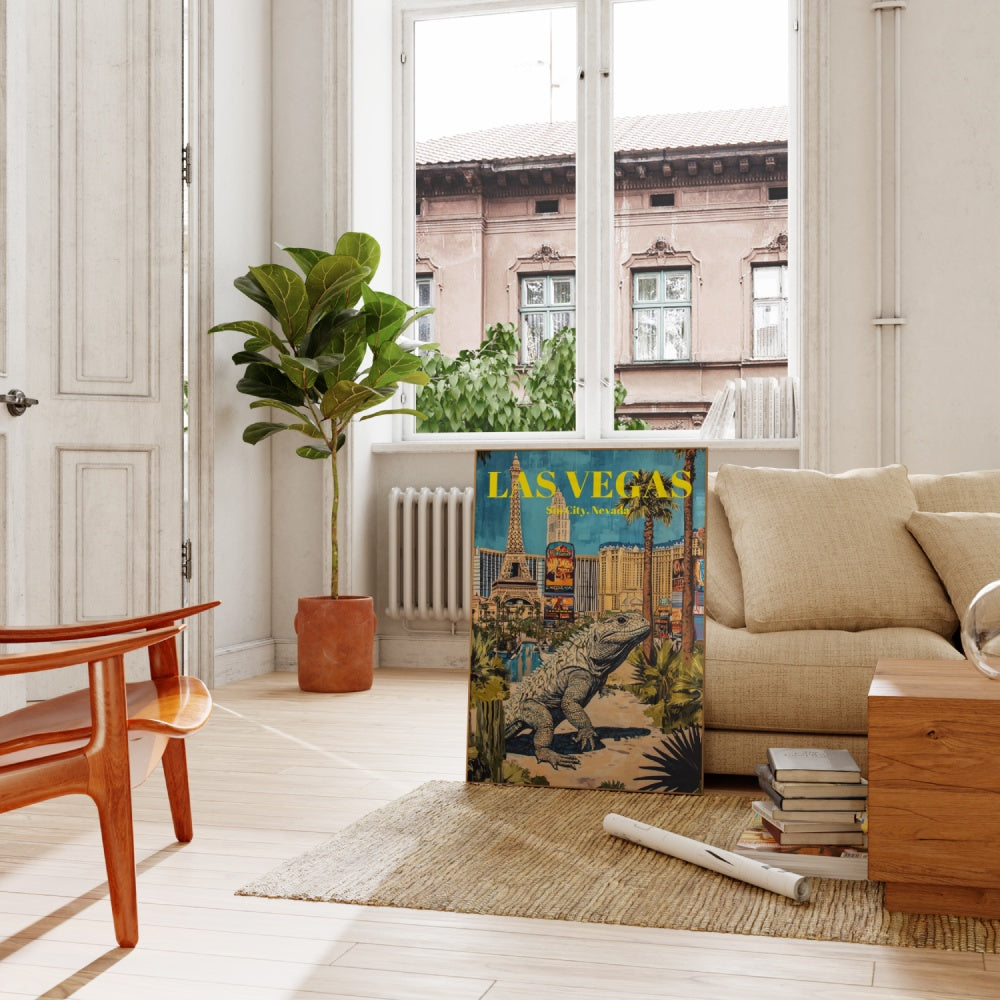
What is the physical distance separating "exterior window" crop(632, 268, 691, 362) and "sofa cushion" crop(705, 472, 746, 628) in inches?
74.5

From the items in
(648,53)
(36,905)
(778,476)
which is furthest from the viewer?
(648,53)

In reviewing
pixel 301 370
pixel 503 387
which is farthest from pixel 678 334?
pixel 301 370

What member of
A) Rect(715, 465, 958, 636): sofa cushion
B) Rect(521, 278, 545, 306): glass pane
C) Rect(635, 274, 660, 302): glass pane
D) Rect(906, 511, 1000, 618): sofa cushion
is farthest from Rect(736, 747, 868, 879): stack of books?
Rect(521, 278, 545, 306): glass pane

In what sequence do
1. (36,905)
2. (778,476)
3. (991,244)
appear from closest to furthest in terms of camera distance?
(36,905) < (778,476) < (991,244)

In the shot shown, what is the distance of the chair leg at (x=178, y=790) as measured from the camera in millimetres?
2428

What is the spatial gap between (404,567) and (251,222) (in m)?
1.58

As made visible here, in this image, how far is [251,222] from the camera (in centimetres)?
501

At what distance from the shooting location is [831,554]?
3133mm

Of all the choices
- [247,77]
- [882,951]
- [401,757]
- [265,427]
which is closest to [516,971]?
[882,951]

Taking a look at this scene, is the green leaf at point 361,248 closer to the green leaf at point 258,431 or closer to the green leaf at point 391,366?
the green leaf at point 391,366

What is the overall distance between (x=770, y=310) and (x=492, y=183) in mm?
1393

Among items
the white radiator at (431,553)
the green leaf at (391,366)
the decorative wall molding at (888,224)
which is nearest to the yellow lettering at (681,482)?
the green leaf at (391,366)

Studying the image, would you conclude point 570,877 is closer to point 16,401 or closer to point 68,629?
point 68,629

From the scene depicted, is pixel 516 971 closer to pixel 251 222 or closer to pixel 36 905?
pixel 36 905
